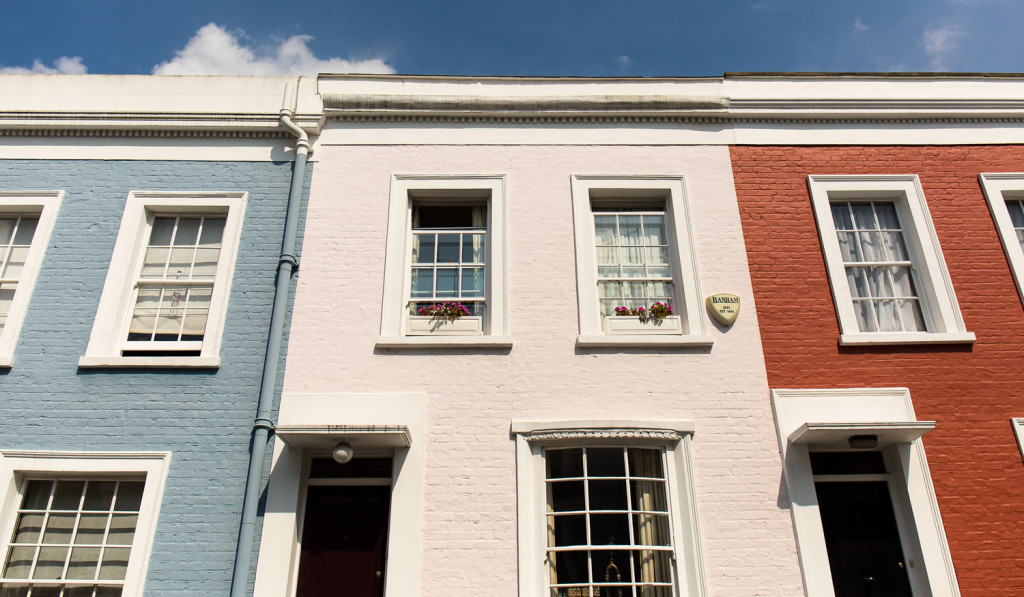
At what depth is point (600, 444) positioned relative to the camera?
6.84 m

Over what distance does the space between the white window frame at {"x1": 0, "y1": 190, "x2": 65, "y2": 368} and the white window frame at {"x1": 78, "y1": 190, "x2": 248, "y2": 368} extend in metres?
0.83

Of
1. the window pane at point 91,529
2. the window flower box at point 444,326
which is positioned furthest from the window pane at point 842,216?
the window pane at point 91,529

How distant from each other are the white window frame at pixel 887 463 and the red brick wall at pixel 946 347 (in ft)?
0.43

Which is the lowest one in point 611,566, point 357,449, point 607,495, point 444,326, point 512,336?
point 611,566

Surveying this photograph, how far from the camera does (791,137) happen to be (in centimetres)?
880

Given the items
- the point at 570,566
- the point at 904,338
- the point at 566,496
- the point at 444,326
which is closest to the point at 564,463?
the point at 566,496

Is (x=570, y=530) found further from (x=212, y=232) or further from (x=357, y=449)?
(x=212, y=232)

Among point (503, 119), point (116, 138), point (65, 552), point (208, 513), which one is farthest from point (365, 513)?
point (116, 138)

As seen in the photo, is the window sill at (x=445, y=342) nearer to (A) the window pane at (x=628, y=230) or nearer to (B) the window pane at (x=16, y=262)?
(A) the window pane at (x=628, y=230)

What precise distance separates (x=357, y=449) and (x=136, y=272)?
3.54 meters

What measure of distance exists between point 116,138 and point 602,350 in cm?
673

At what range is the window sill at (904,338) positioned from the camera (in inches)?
291

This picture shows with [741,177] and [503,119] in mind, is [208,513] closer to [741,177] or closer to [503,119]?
[503,119]

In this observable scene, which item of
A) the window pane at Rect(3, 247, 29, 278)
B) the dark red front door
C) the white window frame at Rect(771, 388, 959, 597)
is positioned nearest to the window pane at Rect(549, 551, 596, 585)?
the dark red front door
